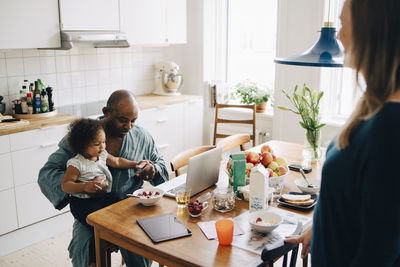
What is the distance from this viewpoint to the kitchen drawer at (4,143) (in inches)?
113

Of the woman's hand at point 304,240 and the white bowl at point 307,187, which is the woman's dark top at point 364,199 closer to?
the woman's hand at point 304,240

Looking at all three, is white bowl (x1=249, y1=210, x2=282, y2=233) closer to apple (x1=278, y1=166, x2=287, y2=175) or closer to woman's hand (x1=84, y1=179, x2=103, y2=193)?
apple (x1=278, y1=166, x2=287, y2=175)

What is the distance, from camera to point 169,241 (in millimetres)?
1615

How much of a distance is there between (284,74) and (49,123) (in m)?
2.17

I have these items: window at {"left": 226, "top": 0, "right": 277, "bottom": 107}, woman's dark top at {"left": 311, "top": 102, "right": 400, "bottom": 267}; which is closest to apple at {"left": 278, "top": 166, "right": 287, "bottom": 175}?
woman's dark top at {"left": 311, "top": 102, "right": 400, "bottom": 267}

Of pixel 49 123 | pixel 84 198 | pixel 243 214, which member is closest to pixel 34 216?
pixel 49 123

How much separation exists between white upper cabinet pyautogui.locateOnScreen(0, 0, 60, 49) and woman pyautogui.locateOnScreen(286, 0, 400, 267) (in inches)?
105

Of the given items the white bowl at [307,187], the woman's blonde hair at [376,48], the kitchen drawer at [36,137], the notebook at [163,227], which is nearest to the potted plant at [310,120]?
the white bowl at [307,187]

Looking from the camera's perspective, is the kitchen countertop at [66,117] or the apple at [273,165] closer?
the apple at [273,165]

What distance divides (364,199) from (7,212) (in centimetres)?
265

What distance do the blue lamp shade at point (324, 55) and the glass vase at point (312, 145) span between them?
27.1 inches

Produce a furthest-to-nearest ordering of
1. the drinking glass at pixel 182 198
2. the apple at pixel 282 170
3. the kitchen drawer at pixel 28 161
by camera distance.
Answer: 1. the kitchen drawer at pixel 28 161
2. the apple at pixel 282 170
3. the drinking glass at pixel 182 198

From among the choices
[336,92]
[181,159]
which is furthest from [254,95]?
[181,159]

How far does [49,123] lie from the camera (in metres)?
3.11
